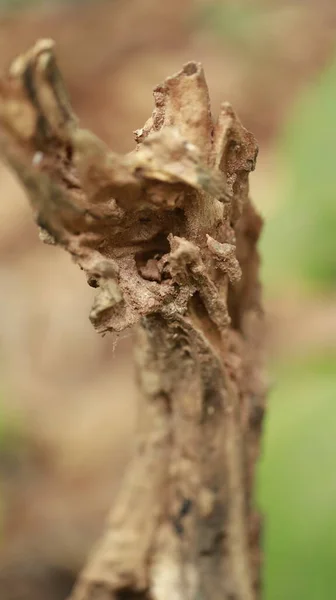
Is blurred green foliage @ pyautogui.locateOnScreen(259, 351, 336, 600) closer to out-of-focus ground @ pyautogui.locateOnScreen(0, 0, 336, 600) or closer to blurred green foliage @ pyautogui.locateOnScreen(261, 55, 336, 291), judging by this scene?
out-of-focus ground @ pyautogui.locateOnScreen(0, 0, 336, 600)

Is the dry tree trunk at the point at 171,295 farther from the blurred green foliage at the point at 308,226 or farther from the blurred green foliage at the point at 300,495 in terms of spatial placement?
the blurred green foliage at the point at 308,226

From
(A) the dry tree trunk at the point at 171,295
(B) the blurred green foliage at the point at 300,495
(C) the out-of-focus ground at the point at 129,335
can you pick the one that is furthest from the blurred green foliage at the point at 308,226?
(A) the dry tree trunk at the point at 171,295

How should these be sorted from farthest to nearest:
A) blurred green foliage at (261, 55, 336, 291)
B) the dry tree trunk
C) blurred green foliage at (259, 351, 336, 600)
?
blurred green foliage at (261, 55, 336, 291)
blurred green foliage at (259, 351, 336, 600)
the dry tree trunk

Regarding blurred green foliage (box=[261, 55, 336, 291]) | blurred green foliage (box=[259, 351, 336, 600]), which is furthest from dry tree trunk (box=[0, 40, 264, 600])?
blurred green foliage (box=[261, 55, 336, 291])

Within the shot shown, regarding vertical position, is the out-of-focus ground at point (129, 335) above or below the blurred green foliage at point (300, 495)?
above

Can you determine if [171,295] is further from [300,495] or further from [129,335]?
[300,495]

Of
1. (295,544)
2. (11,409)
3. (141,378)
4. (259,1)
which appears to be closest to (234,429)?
(141,378)
